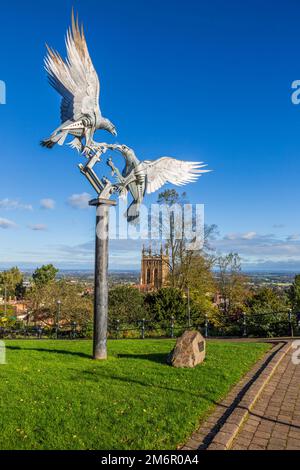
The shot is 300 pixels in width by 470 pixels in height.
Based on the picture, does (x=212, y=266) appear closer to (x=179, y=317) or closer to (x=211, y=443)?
(x=179, y=317)

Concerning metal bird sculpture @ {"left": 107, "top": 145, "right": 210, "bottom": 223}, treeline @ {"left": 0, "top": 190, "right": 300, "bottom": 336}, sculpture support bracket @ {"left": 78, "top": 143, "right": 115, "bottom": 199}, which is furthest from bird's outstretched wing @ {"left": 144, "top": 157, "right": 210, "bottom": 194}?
treeline @ {"left": 0, "top": 190, "right": 300, "bottom": 336}

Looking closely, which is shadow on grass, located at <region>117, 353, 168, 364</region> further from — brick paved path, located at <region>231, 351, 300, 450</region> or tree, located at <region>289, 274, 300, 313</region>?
tree, located at <region>289, 274, 300, 313</region>

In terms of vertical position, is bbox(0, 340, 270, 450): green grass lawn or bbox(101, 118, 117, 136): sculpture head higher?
bbox(101, 118, 117, 136): sculpture head

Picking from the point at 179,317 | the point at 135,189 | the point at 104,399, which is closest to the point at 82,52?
the point at 135,189

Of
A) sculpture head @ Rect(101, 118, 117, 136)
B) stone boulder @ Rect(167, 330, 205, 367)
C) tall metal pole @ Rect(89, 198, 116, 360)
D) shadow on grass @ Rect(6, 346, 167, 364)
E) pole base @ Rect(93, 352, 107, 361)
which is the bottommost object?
shadow on grass @ Rect(6, 346, 167, 364)

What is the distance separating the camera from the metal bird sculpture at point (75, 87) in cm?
825

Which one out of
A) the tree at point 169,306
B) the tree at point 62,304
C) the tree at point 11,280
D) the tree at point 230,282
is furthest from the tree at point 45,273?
the tree at point 169,306

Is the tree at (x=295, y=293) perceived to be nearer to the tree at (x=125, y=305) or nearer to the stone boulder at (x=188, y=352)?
the tree at (x=125, y=305)

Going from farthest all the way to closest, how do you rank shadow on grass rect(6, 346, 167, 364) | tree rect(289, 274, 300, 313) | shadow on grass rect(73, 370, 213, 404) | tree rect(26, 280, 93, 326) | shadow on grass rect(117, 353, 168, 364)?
tree rect(289, 274, 300, 313) → tree rect(26, 280, 93, 326) → shadow on grass rect(6, 346, 167, 364) → shadow on grass rect(117, 353, 168, 364) → shadow on grass rect(73, 370, 213, 404)

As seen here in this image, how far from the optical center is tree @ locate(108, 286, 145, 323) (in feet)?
69.1

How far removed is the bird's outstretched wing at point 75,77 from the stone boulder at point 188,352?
5.98 metres

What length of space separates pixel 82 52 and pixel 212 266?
66.9 feet

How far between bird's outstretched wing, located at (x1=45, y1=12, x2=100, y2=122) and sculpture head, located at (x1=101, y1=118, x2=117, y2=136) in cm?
49

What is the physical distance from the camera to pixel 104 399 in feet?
19.2
